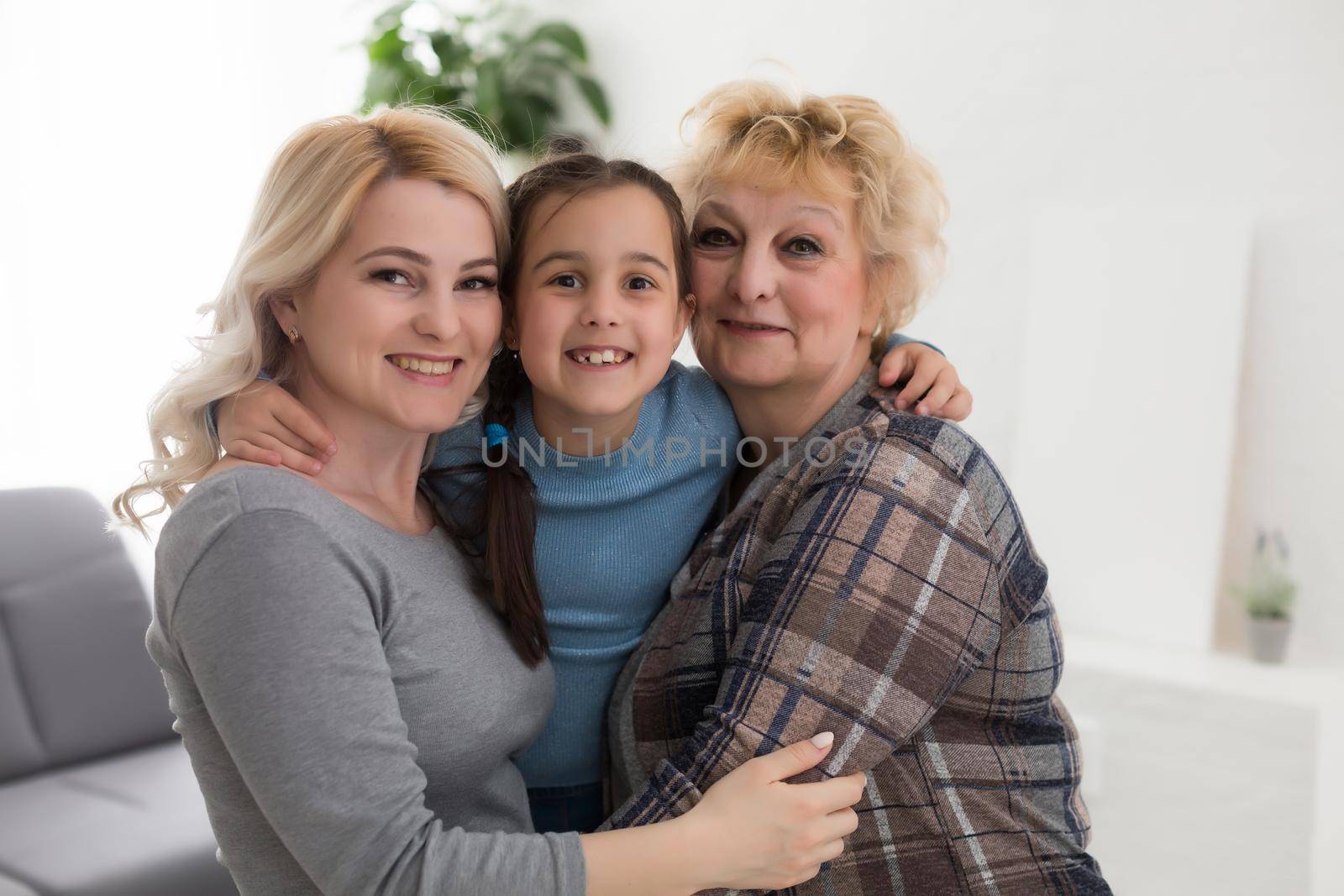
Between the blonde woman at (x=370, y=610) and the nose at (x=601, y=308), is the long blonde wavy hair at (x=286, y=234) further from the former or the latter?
the nose at (x=601, y=308)

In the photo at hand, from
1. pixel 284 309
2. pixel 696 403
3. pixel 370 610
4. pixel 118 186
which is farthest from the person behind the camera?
pixel 118 186

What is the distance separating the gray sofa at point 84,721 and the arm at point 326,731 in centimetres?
152

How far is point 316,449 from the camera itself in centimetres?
133

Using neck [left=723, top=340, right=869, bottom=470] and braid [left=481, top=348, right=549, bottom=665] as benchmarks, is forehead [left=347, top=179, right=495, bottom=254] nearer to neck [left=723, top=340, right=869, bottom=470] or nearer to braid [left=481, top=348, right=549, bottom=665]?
braid [left=481, top=348, right=549, bottom=665]

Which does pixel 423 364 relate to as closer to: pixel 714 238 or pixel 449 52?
pixel 714 238

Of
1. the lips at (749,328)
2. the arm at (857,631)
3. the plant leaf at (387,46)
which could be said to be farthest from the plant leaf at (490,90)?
the arm at (857,631)

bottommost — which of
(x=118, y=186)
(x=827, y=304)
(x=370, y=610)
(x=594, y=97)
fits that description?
(x=370, y=610)

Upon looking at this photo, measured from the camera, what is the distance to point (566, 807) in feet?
5.19

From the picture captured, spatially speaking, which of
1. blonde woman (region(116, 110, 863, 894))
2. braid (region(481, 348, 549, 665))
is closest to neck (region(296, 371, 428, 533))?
blonde woman (region(116, 110, 863, 894))

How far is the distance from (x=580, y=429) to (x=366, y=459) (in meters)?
0.31

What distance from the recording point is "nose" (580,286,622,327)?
4.76ft

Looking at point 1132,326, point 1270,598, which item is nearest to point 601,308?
point 1132,326

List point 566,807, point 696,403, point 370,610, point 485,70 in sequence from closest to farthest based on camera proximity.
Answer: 1. point 370,610
2. point 566,807
3. point 696,403
4. point 485,70

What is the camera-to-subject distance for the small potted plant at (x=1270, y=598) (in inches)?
114
